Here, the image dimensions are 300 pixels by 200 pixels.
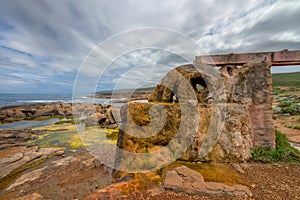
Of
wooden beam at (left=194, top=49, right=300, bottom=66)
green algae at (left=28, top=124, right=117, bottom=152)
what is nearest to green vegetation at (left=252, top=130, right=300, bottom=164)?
wooden beam at (left=194, top=49, right=300, bottom=66)

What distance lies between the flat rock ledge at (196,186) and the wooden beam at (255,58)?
5.87m

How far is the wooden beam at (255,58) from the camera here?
24.2ft

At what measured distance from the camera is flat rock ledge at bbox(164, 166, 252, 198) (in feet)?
11.4

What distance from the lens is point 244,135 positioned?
17.6ft

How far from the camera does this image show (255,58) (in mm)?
7938

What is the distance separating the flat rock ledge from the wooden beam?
19.3ft

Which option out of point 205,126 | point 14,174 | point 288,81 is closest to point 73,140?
point 14,174

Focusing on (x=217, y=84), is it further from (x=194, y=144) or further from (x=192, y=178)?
(x=192, y=178)

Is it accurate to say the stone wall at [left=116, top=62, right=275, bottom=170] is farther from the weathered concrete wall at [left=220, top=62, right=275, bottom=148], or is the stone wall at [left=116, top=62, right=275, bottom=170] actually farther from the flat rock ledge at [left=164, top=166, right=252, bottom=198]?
the flat rock ledge at [left=164, top=166, right=252, bottom=198]

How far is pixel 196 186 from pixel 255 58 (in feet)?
24.8

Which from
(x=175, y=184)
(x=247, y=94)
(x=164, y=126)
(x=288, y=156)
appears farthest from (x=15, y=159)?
(x=288, y=156)

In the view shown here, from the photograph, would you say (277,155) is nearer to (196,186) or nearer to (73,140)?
(196,186)

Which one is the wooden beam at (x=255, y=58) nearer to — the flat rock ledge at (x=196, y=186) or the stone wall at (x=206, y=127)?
the stone wall at (x=206, y=127)

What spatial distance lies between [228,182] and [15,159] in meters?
10.00
